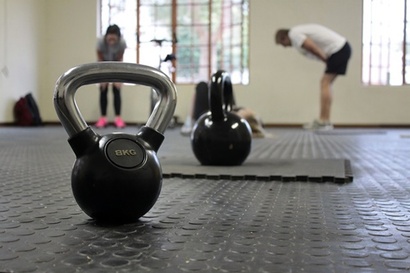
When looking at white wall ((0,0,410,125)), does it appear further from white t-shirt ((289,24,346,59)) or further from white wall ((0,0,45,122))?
white t-shirt ((289,24,346,59))

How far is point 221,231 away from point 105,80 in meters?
0.35

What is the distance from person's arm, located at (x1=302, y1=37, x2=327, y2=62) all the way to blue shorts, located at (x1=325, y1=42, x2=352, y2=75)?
92mm

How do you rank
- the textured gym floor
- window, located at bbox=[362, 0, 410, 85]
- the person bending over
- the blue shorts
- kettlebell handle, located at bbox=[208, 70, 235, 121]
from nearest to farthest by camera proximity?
the textured gym floor
kettlebell handle, located at bbox=[208, 70, 235, 121]
the person bending over
the blue shorts
window, located at bbox=[362, 0, 410, 85]

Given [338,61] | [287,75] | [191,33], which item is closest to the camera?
[338,61]

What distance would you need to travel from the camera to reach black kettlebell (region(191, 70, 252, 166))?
83.7 inches

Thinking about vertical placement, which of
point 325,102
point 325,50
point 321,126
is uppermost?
point 325,50

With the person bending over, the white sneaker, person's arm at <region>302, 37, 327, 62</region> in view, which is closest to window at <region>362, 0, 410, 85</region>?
the person bending over

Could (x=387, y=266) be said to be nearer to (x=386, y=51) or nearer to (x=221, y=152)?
(x=221, y=152)

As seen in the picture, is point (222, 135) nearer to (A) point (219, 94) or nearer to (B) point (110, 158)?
(A) point (219, 94)

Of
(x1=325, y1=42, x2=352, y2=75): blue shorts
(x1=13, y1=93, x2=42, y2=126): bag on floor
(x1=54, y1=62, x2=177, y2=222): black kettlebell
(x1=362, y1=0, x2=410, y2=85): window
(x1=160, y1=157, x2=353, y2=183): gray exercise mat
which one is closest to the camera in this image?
(x1=54, y1=62, x2=177, y2=222): black kettlebell

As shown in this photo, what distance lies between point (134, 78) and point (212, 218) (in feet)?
1.05

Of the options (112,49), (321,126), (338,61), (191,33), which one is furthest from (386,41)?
(112,49)

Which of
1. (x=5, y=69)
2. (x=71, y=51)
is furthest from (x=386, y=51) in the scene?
(x=5, y=69)

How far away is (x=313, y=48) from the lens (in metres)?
7.07
